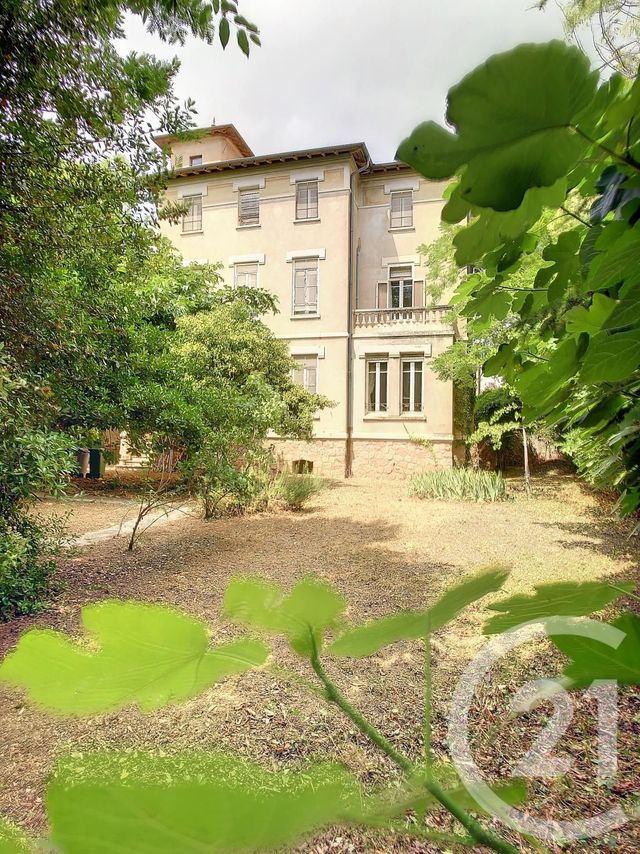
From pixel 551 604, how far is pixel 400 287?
22.5 feet

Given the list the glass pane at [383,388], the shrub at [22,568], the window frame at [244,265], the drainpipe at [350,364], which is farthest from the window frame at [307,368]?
the shrub at [22,568]

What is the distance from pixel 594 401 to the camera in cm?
26

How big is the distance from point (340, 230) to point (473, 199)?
6682 mm

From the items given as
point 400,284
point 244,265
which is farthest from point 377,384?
point 244,265

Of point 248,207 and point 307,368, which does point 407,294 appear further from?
point 248,207

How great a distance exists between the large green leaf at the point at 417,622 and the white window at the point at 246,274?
6845mm

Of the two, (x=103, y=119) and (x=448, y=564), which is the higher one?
(x=103, y=119)

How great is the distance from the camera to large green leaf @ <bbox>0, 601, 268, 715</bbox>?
98 millimetres

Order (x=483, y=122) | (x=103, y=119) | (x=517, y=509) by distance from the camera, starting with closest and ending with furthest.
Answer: (x=483, y=122) → (x=103, y=119) → (x=517, y=509)

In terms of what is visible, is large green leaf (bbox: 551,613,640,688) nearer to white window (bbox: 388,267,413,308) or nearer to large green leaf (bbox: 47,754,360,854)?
large green leaf (bbox: 47,754,360,854)

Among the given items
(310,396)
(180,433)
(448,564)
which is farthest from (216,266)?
(448,564)

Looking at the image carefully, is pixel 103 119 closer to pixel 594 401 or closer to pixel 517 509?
pixel 594 401

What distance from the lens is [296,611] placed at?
105mm
